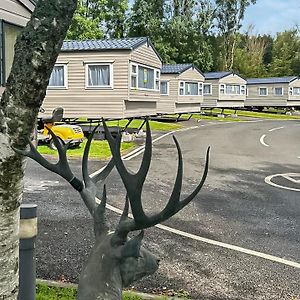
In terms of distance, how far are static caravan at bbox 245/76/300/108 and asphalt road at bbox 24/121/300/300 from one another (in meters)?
38.1

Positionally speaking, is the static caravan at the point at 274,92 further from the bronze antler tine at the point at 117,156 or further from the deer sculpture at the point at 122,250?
the bronze antler tine at the point at 117,156

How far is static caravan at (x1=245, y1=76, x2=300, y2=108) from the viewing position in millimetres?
50250

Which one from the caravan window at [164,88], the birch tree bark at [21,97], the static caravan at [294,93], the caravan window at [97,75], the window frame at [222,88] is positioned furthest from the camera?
the static caravan at [294,93]

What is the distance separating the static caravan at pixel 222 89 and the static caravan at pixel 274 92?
17.8ft

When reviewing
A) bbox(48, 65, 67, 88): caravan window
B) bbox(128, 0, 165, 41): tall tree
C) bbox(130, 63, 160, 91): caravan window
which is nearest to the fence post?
bbox(130, 63, 160, 91): caravan window

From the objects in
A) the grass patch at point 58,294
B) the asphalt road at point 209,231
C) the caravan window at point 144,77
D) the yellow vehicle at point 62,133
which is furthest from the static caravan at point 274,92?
the grass patch at point 58,294

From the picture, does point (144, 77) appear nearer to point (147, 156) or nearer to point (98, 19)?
point (147, 156)

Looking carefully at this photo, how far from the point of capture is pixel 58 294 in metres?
4.82

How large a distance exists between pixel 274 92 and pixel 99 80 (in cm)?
3494

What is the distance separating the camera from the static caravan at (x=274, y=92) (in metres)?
50.2

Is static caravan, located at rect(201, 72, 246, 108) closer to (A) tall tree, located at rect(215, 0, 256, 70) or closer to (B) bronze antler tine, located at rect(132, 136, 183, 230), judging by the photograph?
(A) tall tree, located at rect(215, 0, 256, 70)

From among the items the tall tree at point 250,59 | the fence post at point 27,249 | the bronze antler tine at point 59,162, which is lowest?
the fence post at point 27,249

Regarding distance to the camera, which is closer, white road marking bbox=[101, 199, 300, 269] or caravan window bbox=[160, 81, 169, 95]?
white road marking bbox=[101, 199, 300, 269]

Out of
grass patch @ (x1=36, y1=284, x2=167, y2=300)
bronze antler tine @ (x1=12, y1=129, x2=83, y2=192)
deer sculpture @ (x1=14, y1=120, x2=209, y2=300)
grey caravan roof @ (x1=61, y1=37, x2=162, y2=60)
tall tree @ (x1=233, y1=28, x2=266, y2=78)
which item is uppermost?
tall tree @ (x1=233, y1=28, x2=266, y2=78)
